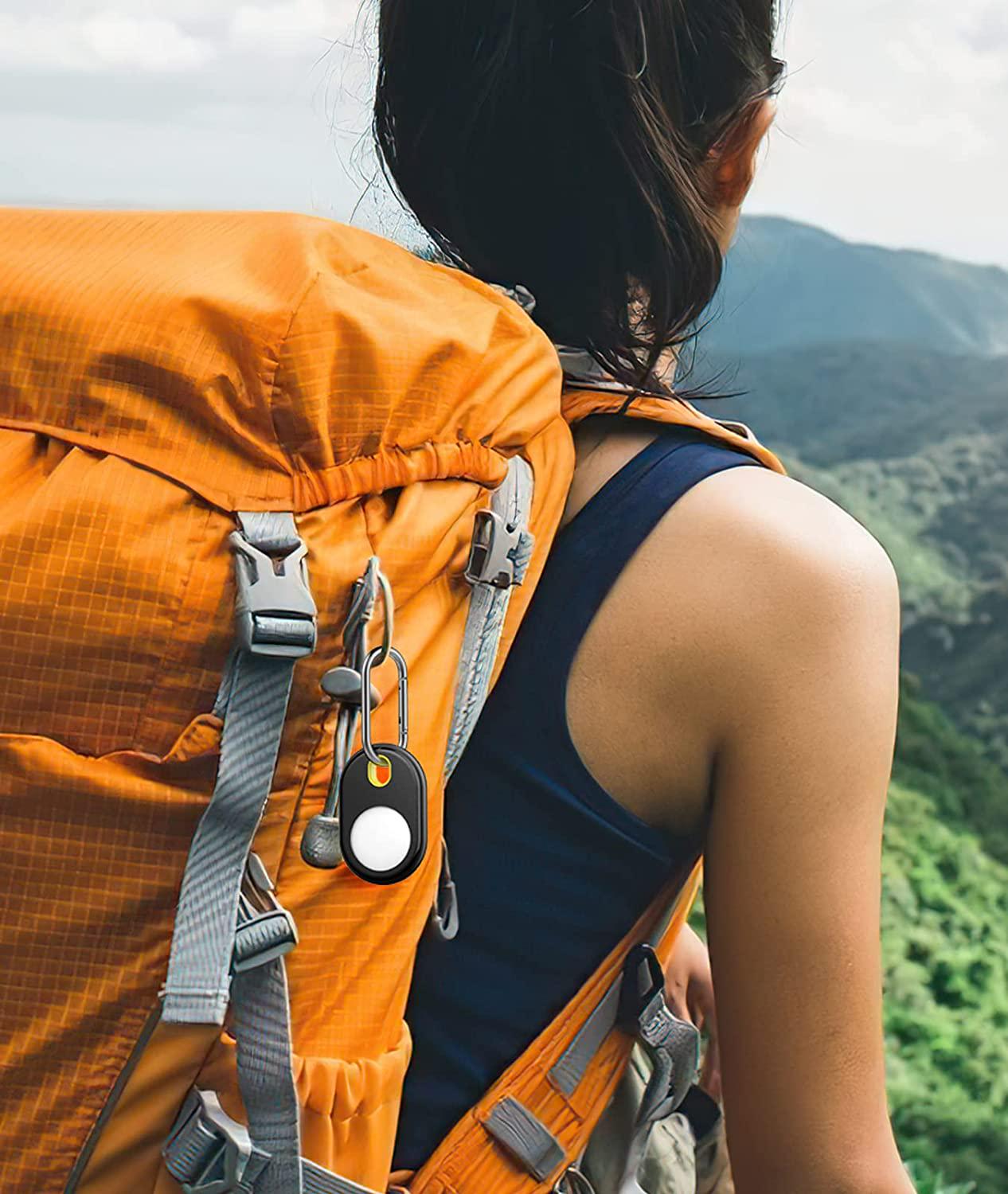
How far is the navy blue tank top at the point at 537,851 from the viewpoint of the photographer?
136 centimetres

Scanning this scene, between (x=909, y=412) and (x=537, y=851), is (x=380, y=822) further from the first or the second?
(x=909, y=412)

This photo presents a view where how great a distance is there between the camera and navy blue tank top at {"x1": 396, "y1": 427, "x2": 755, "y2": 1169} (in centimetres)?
136

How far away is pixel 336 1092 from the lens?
1.19 meters

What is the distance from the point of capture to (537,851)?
1.39 m

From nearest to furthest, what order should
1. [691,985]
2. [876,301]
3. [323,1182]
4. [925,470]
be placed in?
[323,1182]
[691,985]
[925,470]
[876,301]

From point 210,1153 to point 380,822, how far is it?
33cm

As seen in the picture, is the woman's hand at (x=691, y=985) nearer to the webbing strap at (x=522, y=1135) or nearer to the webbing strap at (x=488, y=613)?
the webbing strap at (x=522, y=1135)

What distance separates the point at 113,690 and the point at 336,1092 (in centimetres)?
40

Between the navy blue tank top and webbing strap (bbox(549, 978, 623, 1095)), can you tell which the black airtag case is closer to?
the navy blue tank top

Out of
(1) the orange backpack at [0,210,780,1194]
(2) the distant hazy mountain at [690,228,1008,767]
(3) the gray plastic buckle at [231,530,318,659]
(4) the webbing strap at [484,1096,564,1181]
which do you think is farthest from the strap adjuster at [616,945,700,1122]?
(2) the distant hazy mountain at [690,228,1008,767]

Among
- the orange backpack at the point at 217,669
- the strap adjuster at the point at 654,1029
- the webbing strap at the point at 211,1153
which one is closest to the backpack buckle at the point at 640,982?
the strap adjuster at the point at 654,1029

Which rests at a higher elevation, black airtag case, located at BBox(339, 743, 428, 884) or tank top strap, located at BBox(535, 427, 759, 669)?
tank top strap, located at BBox(535, 427, 759, 669)

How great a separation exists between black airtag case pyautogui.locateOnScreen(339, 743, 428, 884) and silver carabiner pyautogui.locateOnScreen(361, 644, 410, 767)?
1 centimetres

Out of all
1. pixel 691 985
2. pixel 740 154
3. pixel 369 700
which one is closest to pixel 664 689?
pixel 369 700
